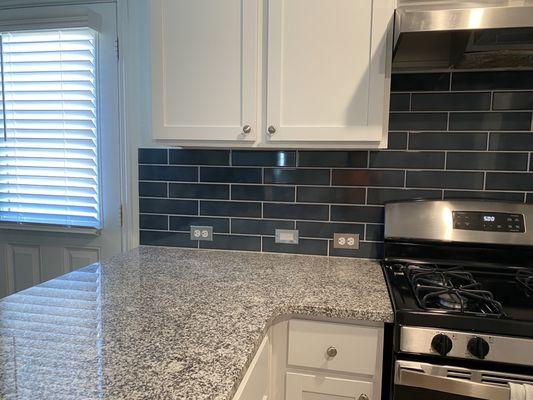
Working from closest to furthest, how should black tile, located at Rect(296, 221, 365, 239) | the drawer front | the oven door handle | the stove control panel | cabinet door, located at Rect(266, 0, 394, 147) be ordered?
the oven door handle
the drawer front
cabinet door, located at Rect(266, 0, 394, 147)
the stove control panel
black tile, located at Rect(296, 221, 365, 239)

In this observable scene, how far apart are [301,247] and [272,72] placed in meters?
0.82

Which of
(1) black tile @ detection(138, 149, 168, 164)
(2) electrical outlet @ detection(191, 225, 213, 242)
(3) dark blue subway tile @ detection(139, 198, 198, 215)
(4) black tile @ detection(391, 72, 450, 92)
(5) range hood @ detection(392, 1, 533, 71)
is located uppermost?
(5) range hood @ detection(392, 1, 533, 71)

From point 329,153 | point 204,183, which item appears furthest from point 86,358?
point 329,153

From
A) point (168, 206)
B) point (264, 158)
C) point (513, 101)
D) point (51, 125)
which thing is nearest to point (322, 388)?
point (264, 158)

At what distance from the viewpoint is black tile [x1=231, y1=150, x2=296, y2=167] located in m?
1.79

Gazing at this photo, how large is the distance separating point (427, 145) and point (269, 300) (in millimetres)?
1004

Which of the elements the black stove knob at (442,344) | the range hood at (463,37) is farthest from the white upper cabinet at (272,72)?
the black stove knob at (442,344)

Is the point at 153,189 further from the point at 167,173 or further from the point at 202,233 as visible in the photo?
the point at 202,233

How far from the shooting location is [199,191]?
1891 mm

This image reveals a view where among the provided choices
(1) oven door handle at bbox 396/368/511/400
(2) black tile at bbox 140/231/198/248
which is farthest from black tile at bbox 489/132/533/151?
(2) black tile at bbox 140/231/198/248

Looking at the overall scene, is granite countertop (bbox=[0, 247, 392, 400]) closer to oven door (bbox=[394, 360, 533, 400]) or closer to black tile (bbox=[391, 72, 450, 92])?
oven door (bbox=[394, 360, 533, 400])

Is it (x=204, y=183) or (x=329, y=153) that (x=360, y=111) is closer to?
(x=329, y=153)

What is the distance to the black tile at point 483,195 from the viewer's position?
5.36 feet

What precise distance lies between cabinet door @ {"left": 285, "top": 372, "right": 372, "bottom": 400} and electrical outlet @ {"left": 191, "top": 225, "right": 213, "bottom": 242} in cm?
82
